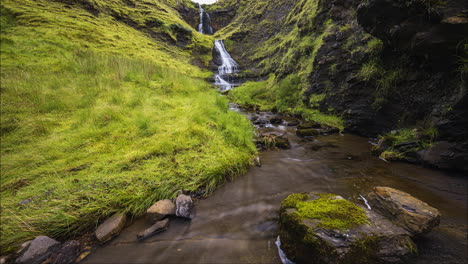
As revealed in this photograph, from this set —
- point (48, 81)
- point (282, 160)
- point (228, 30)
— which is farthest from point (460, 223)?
point (228, 30)

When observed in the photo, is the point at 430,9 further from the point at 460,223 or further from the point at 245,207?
the point at 245,207

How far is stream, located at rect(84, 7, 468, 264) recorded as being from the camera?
84.0 inches

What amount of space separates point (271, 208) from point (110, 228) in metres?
2.48

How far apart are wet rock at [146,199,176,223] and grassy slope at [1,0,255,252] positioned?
21 cm

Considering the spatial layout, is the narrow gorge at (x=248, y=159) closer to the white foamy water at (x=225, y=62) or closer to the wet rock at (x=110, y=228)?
the wet rock at (x=110, y=228)

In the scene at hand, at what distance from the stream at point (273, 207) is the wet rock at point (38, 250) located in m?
0.46

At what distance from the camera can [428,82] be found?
5.30 meters

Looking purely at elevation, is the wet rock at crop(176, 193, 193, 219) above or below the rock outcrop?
below

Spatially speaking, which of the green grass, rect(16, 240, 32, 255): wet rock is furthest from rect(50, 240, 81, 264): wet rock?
the green grass

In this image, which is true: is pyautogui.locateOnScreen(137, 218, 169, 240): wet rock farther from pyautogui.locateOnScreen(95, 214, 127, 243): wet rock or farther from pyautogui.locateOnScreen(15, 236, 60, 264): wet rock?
pyautogui.locateOnScreen(15, 236, 60, 264): wet rock

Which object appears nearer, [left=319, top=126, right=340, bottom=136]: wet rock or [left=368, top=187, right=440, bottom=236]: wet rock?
[left=368, top=187, right=440, bottom=236]: wet rock

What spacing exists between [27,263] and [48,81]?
7034mm

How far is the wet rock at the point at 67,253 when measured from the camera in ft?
6.54

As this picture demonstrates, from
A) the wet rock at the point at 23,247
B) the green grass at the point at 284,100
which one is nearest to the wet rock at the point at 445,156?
the green grass at the point at 284,100
